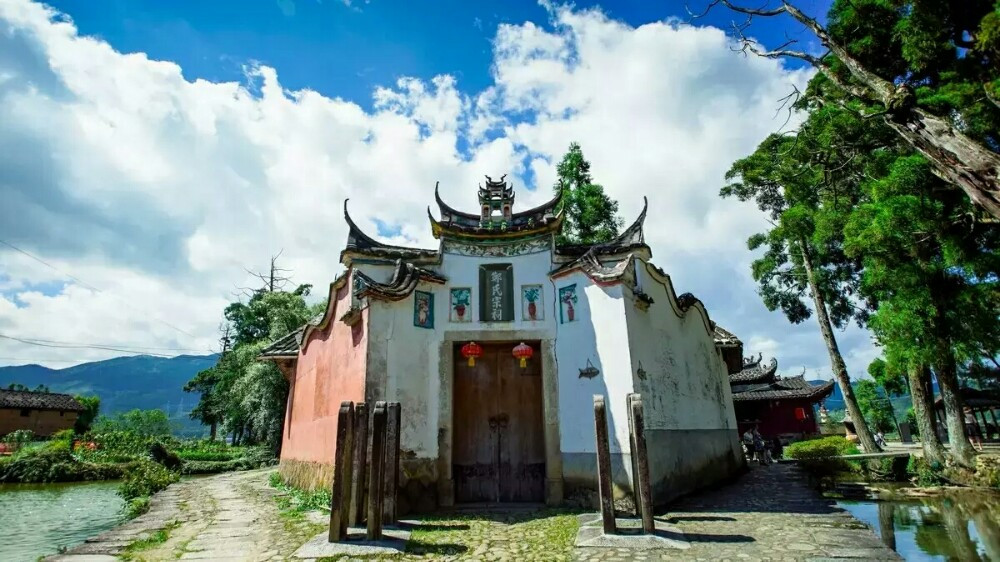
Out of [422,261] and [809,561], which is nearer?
[809,561]

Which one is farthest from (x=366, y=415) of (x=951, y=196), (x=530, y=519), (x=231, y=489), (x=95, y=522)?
(x=951, y=196)

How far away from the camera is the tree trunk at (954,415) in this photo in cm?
1154

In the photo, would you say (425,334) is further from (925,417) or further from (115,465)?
(115,465)

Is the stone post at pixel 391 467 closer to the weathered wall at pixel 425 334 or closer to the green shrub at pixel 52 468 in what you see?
the weathered wall at pixel 425 334

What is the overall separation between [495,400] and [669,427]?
130 inches

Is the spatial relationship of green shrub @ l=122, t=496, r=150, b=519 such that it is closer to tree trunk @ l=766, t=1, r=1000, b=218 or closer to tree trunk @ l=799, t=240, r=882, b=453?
tree trunk @ l=766, t=1, r=1000, b=218

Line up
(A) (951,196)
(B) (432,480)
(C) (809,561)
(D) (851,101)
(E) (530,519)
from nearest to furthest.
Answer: (C) (809,561), (E) (530,519), (B) (432,480), (A) (951,196), (D) (851,101)

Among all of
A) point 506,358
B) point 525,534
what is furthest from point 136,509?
point 525,534

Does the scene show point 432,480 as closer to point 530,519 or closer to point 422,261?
point 530,519

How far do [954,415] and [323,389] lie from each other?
1483 centimetres

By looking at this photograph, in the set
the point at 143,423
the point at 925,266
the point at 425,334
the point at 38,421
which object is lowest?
the point at 143,423

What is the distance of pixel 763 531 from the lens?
6.30 m

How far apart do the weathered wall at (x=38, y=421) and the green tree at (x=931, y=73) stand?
4487cm

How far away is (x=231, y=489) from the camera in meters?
12.6
